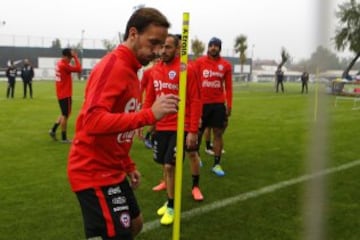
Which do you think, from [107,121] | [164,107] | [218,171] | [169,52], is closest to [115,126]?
[107,121]

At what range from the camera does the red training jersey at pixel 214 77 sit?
7.78m

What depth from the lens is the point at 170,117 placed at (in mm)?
5555

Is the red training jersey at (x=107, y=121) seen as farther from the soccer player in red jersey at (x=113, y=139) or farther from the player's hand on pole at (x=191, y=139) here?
the player's hand on pole at (x=191, y=139)

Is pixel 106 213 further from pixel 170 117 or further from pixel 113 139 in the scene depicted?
pixel 170 117

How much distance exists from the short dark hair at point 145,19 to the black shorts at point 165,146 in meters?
2.61

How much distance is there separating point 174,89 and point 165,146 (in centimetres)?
66

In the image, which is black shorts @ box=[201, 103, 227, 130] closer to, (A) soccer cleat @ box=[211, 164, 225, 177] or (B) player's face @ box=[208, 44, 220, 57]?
(A) soccer cleat @ box=[211, 164, 225, 177]

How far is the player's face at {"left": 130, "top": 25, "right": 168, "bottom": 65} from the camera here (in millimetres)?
3010

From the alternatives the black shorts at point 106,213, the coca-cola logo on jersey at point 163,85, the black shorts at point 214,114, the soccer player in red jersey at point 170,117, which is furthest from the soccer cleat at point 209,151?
the black shorts at point 106,213

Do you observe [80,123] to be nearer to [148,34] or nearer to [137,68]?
[137,68]

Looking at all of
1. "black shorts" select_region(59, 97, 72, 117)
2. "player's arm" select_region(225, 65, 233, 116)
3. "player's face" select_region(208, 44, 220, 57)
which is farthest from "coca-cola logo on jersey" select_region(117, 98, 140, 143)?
"black shorts" select_region(59, 97, 72, 117)

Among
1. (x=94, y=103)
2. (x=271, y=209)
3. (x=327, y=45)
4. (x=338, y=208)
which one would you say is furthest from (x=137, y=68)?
(x=338, y=208)

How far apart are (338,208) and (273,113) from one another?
13223 mm

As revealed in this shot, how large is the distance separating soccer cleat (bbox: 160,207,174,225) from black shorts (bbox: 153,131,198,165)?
Result: 0.54m
